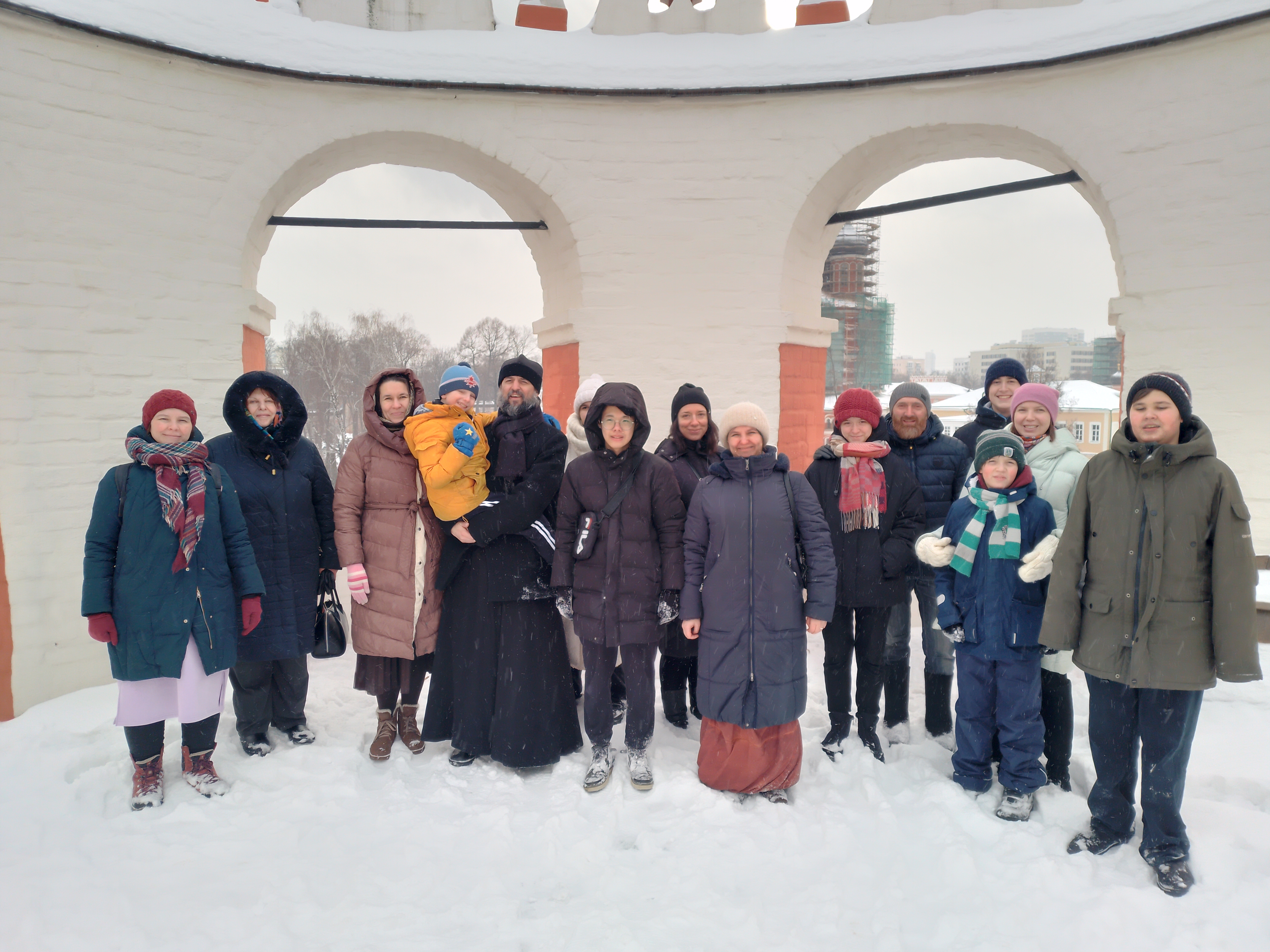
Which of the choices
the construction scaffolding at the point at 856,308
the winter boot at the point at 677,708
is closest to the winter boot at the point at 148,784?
the winter boot at the point at 677,708

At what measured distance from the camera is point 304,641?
10.9 feet

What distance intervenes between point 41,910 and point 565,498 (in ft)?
7.20

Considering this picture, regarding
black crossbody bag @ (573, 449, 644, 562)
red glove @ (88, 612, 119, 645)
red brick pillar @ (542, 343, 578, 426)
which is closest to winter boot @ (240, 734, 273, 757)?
red glove @ (88, 612, 119, 645)

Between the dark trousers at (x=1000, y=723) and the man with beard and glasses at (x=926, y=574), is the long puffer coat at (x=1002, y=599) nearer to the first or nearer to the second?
the dark trousers at (x=1000, y=723)

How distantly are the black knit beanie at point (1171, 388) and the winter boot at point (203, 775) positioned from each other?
3.71 metres

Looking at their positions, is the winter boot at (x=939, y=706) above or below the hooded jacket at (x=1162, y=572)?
below

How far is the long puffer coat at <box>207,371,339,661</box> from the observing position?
3221mm

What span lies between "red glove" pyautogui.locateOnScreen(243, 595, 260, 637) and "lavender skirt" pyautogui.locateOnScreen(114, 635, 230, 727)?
199mm

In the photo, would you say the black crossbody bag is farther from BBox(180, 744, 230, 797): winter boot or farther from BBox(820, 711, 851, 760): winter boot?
BBox(180, 744, 230, 797): winter boot

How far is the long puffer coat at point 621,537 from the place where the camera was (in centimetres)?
302

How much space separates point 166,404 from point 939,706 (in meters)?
3.67

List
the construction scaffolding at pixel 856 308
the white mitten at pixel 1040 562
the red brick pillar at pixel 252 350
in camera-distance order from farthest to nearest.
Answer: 1. the construction scaffolding at pixel 856 308
2. the red brick pillar at pixel 252 350
3. the white mitten at pixel 1040 562

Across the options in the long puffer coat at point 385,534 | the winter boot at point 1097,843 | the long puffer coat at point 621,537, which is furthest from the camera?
the long puffer coat at point 385,534

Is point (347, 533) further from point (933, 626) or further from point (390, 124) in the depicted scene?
point (390, 124)
